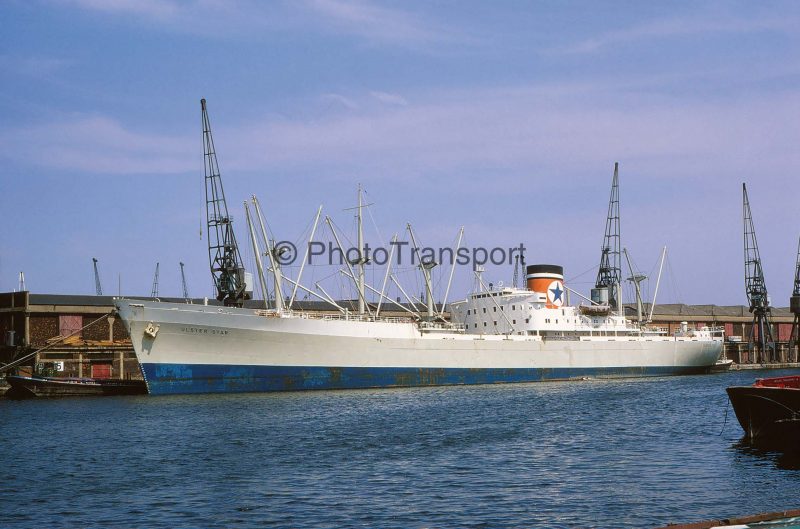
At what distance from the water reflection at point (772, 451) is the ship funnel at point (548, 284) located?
39223 millimetres

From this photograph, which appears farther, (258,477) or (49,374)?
(49,374)

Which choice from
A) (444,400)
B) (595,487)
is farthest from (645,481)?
(444,400)

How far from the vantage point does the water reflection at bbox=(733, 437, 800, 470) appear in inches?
903

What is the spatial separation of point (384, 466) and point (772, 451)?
1167cm

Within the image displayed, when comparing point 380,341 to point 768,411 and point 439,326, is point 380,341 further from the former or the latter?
point 768,411

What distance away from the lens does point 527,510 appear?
1809cm

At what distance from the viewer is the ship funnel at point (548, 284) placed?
216 ft

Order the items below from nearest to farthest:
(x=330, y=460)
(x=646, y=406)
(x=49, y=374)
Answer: (x=330, y=460), (x=646, y=406), (x=49, y=374)

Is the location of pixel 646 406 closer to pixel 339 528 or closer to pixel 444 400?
pixel 444 400

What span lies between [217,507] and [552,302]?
49682 mm

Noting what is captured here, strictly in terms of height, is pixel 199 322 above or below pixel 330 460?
above

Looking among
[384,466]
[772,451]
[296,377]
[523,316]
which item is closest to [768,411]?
[772,451]

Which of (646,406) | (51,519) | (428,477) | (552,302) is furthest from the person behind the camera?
(552,302)

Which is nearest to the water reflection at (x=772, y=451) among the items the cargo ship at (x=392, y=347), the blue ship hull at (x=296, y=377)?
the cargo ship at (x=392, y=347)
